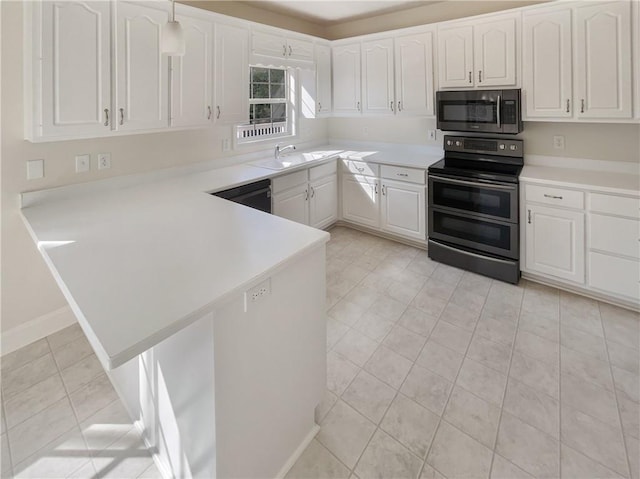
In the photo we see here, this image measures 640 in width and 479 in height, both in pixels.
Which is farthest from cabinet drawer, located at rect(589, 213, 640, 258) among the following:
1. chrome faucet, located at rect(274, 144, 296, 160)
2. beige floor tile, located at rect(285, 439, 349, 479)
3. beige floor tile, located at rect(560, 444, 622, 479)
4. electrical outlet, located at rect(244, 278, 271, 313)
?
chrome faucet, located at rect(274, 144, 296, 160)

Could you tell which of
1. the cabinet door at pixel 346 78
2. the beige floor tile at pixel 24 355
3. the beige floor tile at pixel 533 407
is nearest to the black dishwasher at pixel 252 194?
the beige floor tile at pixel 24 355

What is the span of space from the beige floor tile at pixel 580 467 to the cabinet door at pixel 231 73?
3147mm

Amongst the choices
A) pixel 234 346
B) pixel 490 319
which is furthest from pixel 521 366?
pixel 234 346

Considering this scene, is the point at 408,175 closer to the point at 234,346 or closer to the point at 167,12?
the point at 167,12

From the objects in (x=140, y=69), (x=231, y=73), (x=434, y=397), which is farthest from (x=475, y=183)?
(x=140, y=69)

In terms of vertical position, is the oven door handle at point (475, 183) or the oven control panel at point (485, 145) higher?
the oven control panel at point (485, 145)

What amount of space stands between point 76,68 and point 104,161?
2.29ft

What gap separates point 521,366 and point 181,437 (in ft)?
6.40

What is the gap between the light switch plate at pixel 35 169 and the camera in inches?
88.1

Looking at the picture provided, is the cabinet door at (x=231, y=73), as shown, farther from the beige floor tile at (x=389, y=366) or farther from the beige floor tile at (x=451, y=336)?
the beige floor tile at (x=451, y=336)

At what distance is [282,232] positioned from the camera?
66.2 inches

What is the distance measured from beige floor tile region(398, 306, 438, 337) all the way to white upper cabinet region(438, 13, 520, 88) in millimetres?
2163

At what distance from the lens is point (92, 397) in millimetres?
1965

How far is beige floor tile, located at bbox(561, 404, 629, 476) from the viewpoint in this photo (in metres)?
1.56
